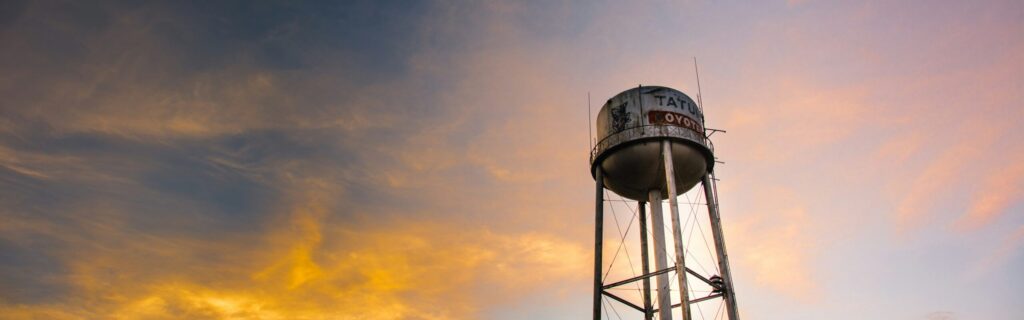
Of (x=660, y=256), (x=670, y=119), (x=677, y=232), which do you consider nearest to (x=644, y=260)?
(x=660, y=256)

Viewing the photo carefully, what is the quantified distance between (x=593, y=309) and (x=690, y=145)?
761cm

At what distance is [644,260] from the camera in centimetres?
2989

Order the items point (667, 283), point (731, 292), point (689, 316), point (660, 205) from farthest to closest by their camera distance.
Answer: point (660, 205) → point (667, 283) → point (731, 292) → point (689, 316)

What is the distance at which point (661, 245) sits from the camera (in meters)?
27.6

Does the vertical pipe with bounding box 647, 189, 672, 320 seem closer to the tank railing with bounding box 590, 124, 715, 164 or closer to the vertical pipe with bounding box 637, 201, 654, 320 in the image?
the vertical pipe with bounding box 637, 201, 654, 320

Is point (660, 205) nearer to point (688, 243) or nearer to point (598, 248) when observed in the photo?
point (688, 243)

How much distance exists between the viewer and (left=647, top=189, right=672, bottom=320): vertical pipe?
2625 centimetres

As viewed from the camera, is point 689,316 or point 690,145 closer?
point 689,316

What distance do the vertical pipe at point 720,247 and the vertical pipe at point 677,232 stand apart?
173 centimetres

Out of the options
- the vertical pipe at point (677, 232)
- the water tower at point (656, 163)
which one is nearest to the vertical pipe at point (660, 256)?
the water tower at point (656, 163)

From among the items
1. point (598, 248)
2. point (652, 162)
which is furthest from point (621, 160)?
point (598, 248)

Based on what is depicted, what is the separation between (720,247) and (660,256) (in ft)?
8.19

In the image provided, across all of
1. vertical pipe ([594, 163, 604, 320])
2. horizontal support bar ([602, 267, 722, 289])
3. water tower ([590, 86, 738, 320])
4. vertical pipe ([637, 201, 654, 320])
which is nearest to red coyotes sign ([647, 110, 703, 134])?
water tower ([590, 86, 738, 320])

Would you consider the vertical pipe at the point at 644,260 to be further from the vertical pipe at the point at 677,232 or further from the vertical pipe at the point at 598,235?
the vertical pipe at the point at 677,232
